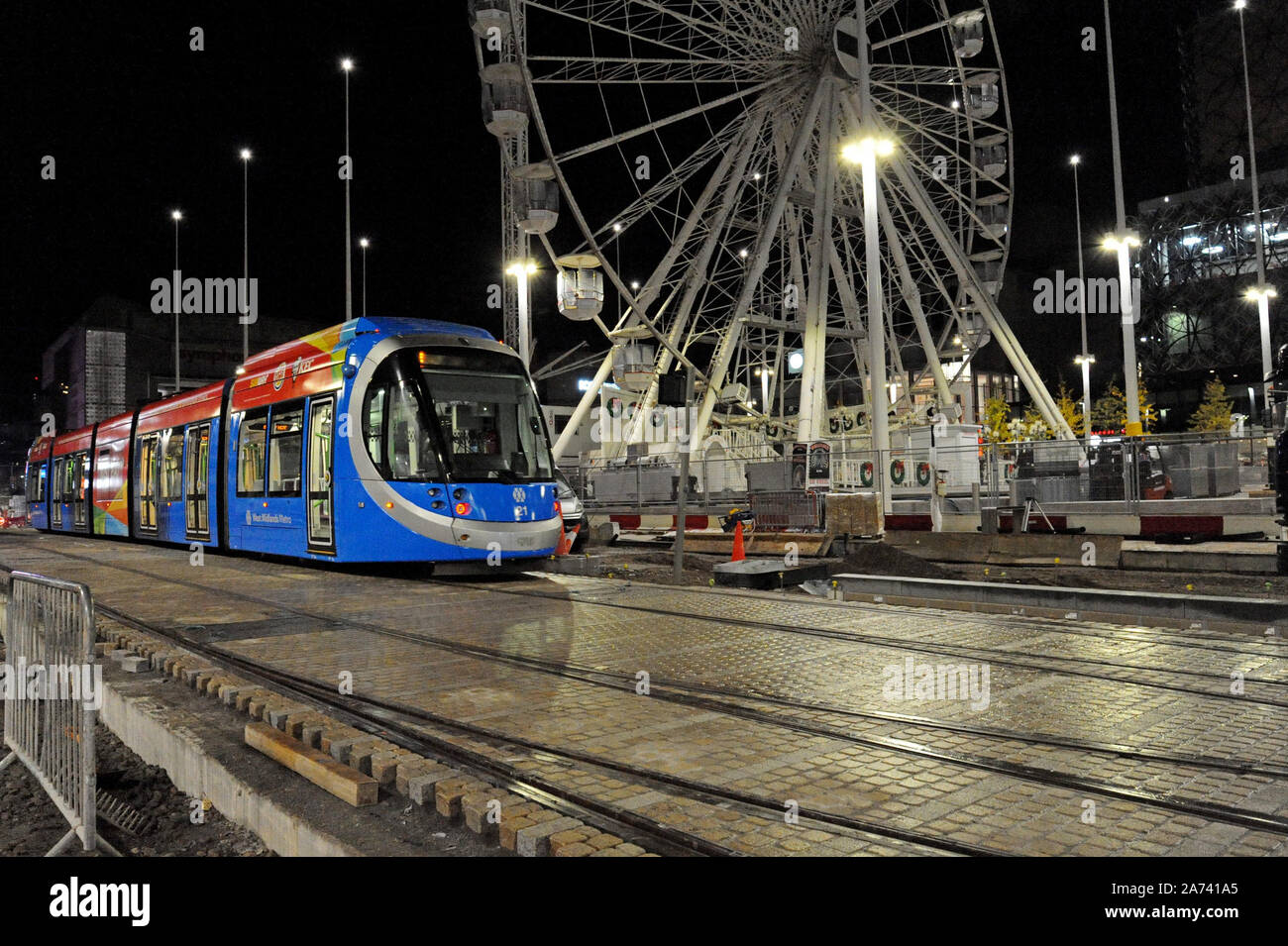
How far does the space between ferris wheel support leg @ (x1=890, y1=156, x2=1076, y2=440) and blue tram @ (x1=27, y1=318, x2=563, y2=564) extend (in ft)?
69.7

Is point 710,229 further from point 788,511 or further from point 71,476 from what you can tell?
point 71,476

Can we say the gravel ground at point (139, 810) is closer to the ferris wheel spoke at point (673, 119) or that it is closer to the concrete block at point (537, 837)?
the concrete block at point (537, 837)

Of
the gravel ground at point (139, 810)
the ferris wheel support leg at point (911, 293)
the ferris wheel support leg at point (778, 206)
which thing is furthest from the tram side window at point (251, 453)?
the ferris wheel support leg at point (911, 293)

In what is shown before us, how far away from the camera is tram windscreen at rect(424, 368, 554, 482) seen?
13.2 m

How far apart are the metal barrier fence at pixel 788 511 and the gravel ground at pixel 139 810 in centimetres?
1638

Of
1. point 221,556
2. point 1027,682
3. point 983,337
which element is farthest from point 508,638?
point 983,337

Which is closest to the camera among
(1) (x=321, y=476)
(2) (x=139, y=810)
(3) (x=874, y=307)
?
(2) (x=139, y=810)

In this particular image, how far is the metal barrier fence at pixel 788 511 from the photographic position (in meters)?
21.2

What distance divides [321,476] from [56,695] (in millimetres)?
9306

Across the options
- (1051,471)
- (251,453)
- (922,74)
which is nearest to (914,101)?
(922,74)

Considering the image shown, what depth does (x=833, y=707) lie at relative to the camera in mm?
5859

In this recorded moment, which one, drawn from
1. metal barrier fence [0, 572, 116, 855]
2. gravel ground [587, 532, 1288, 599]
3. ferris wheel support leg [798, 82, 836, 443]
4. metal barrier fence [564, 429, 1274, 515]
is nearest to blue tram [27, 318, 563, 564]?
gravel ground [587, 532, 1288, 599]

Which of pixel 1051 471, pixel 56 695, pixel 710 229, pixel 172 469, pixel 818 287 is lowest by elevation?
pixel 56 695

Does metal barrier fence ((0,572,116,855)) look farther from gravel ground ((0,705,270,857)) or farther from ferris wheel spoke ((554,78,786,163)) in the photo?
ferris wheel spoke ((554,78,786,163))
